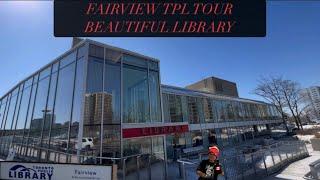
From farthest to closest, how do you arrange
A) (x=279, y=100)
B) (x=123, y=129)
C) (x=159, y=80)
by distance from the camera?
(x=279, y=100)
(x=159, y=80)
(x=123, y=129)

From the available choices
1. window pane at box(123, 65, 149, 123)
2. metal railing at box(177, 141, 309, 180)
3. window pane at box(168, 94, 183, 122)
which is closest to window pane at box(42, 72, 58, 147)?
window pane at box(123, 65, 149, 123)

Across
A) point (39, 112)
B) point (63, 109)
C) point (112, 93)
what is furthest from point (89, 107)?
point (39, 112)

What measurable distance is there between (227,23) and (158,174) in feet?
21.4

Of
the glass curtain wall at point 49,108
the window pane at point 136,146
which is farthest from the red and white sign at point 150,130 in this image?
the glass curtain wall at point 49,108

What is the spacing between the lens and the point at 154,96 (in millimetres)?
12766

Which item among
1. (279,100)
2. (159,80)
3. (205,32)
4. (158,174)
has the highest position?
(279,100)

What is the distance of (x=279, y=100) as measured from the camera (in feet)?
149

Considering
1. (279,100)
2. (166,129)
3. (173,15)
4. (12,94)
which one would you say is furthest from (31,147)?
(279,100)

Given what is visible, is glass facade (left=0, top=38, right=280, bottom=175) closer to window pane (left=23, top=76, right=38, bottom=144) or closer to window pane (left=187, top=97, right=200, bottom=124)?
window pane (left=23, top=76, right=38, bottom=144)

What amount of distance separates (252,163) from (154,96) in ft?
18.7

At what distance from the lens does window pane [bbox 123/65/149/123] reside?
36.6 feet

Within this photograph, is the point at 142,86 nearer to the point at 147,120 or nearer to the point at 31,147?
the point at 147,120

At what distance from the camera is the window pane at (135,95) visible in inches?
439

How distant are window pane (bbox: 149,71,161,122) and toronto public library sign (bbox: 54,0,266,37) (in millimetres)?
7295
